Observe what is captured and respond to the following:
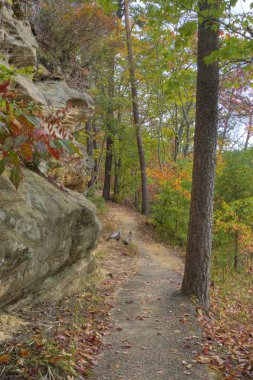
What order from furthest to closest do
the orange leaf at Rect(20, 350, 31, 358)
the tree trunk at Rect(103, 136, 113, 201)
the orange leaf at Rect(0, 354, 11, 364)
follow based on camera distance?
the tree trunk at Rect(103, 136, 113, 201) → the orange leaf at Rect(20, 350, 31, 358) → the orange leaf at Rect(0, 354, 11, 364)

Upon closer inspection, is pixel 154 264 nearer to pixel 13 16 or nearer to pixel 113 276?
pixel 113 276

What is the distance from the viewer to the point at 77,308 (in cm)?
576

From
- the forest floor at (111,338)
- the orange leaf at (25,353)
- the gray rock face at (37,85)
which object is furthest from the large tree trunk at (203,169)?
the orange leaf at (25,353)

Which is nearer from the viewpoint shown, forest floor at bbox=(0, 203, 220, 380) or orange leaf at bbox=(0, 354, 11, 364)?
orange leaf at bbox=(0, 354, 11, 364)

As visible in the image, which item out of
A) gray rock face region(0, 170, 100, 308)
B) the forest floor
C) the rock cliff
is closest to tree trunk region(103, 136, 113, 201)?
the rock cliff

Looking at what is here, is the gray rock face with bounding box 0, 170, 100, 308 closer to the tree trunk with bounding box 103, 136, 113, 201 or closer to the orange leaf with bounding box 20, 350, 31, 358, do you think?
the orange leaf with bounding box 20, 350, 31, 358

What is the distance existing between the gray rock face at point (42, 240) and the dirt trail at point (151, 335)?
1270mm

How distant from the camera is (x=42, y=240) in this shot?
15.8 feet

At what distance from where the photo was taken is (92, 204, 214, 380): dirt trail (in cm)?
431

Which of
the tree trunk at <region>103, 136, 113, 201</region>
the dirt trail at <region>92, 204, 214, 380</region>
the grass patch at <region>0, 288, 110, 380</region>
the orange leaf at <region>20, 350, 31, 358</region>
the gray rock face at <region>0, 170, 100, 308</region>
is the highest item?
the tree trunk at <region>103, 136, 113, 201</region>

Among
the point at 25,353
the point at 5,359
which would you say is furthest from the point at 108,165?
the point at 5,359

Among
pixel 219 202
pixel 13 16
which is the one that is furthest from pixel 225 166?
pixel 13 16

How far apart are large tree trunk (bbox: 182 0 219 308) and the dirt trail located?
2.11 feet

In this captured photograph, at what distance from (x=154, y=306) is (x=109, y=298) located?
1017 mm
